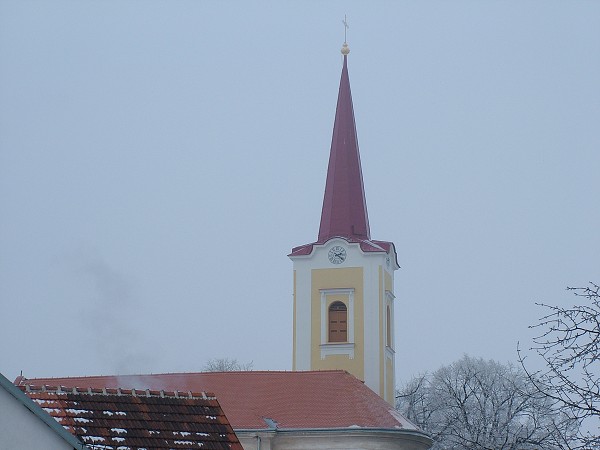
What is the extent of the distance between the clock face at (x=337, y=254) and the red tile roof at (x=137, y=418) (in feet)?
89.6

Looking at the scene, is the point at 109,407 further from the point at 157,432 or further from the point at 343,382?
the point at 343,382

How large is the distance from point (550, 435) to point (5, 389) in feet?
25.3

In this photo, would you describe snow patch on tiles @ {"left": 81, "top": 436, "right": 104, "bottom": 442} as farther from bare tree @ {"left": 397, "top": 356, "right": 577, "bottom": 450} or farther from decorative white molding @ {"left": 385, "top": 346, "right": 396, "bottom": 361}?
decorative white molding @ {"left": 385, "top": 346, "right": 396, "bottom": 361}

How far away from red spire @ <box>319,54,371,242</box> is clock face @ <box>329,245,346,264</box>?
90 cm

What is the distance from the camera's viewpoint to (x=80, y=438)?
603 inches

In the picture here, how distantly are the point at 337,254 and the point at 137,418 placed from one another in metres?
28.7

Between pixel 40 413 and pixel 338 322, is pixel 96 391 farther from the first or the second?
pixel 338 322

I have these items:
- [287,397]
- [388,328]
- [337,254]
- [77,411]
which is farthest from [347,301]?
[77,411]

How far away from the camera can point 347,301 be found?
144 ft

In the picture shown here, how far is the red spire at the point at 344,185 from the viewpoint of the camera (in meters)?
46.0

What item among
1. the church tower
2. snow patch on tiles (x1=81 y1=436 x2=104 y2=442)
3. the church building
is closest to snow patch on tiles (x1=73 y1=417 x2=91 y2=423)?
snow patch on tiles (x1=81 y1=436 x2=104 y2=442)

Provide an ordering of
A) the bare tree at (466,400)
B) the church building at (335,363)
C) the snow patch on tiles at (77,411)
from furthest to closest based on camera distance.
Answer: the bare tree at (466,400) < the church building at (335,363) < the snow patch on tiles at (77,411)

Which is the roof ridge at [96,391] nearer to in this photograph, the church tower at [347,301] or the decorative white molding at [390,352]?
the church tower at [347,301]

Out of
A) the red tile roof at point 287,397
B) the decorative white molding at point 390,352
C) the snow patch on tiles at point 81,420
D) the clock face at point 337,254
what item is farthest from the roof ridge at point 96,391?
the clock face at point 337,254
